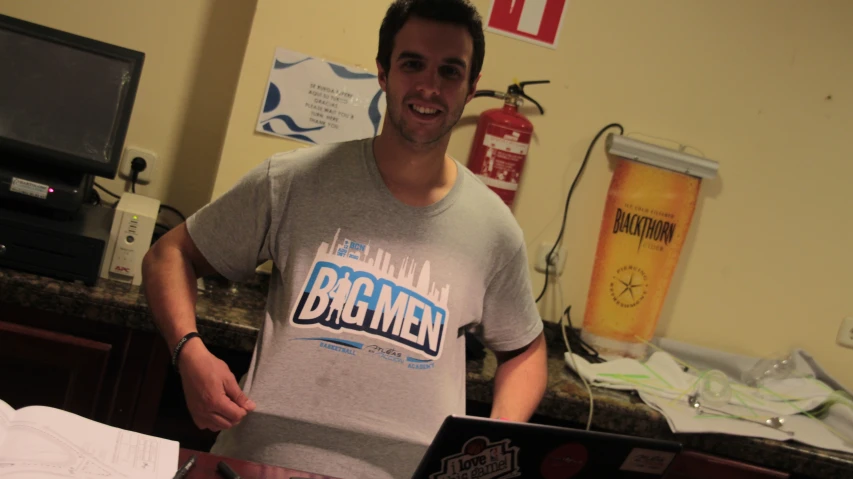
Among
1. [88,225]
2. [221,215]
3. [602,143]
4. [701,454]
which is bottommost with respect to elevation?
[701,454]

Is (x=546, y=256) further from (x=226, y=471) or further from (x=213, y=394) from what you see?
(x=226, y=471)

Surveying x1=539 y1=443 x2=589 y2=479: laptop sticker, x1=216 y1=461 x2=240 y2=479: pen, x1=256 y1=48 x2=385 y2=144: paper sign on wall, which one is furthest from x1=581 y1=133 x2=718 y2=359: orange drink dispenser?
x1=216 y1=461 x2=240 y2=479: pen

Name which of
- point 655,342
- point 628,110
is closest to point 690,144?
A: point 628,110

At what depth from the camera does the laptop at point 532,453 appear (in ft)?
2.81

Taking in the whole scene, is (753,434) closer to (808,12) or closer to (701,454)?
(701,454)

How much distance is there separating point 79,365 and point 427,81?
0.94 metres

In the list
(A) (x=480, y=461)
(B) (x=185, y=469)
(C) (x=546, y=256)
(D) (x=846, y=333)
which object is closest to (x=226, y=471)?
(B) (x=185, y=469)

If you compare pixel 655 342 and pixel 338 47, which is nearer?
pixel 338 47

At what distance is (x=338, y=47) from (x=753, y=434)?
4.29 feet

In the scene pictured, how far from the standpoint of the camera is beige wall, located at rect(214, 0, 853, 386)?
217 cm

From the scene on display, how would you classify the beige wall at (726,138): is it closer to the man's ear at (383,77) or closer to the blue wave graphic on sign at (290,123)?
the blue wave graphic on sign at (290,123)

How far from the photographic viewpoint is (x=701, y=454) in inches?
71.8

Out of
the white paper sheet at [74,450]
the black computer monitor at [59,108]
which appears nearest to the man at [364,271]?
the white paper sheet at [74,450]

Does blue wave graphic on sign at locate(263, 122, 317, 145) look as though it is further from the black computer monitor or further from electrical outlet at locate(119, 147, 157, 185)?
electrical outlet at locate(119, 147, 157, 185)
